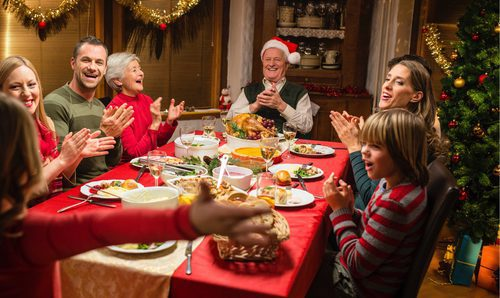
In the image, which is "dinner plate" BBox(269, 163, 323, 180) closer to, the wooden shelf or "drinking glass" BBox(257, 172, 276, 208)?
"drinking glass" BBox(257, 172, 276, 208)

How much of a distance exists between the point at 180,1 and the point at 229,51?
87 centimetres

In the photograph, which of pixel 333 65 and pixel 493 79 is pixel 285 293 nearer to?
pixel 493 79

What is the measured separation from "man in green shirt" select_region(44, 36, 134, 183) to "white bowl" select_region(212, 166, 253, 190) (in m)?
0.71

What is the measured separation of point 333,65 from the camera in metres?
5.25

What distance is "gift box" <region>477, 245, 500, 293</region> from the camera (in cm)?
299

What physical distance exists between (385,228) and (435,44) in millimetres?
3104

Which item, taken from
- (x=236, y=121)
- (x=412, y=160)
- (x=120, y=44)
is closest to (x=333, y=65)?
(x=120, y=44)

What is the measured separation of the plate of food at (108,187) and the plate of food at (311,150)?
1.17 metres

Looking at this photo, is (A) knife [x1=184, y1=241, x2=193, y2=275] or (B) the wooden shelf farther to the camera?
(B) the wooden shelf

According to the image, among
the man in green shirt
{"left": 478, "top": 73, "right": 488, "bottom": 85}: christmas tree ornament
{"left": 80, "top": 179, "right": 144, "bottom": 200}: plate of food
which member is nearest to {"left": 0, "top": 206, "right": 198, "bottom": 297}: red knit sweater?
{"left": 80, "top": 179, "right": 144, "bottom": 200}: plate of food

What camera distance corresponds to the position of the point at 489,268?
3.02 metres

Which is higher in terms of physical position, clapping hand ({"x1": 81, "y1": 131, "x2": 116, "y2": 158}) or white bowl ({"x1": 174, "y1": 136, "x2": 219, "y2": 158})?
clapping hand ({"x1": 81, "y1": 131, "x2": 116, "y2": 158})

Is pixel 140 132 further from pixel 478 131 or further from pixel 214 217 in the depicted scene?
pixel 214 217

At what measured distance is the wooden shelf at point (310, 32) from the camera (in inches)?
204
